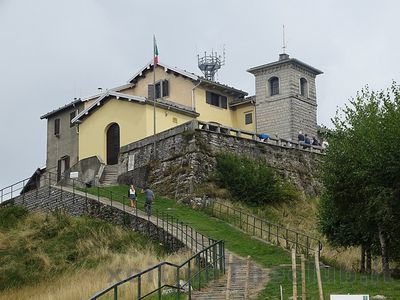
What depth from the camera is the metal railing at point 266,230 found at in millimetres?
27797

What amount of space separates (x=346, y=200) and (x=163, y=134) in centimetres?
1818

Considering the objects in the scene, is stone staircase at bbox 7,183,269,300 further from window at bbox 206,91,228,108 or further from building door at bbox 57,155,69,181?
window at bbox 206,91,228,108

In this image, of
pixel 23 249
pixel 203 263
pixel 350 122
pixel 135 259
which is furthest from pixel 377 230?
pixel 23 249

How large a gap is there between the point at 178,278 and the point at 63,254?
13491 millimetres

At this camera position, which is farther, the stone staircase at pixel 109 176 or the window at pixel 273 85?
the window at pixel 273 85

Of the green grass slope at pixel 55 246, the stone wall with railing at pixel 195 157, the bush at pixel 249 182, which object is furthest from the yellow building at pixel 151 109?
the green grass slope at pixel 55 246

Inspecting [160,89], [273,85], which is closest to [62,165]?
[160,89]

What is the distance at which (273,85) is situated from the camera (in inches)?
1991

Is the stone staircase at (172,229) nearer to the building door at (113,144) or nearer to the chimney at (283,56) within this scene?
the building door at (113,144)

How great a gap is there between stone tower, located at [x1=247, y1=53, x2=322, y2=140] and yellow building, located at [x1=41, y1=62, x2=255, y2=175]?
3.59ft

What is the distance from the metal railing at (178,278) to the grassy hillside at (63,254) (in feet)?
5.14

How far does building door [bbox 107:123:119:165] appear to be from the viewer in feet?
154

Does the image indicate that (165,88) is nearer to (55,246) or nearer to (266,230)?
(55,246)

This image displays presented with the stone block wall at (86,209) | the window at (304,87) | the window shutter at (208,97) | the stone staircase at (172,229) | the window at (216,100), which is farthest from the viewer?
the window at (304,87)
